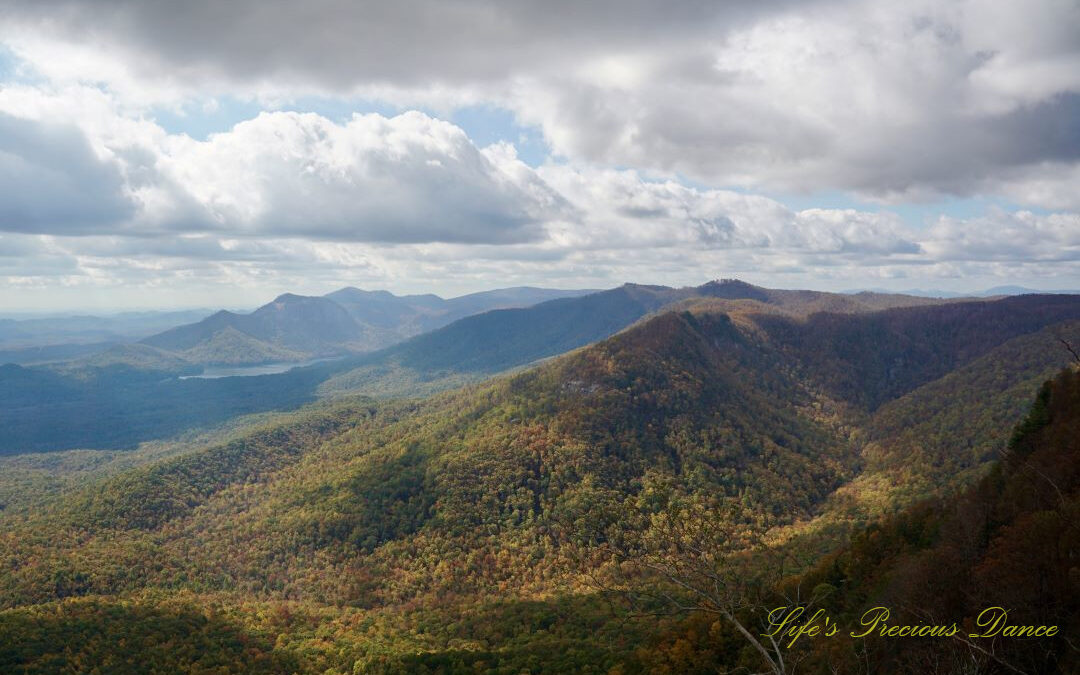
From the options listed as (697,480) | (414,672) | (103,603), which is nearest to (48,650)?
(103,603)

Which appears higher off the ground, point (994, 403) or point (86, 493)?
point (994, 403)

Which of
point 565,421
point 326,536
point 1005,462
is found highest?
point 1005,462

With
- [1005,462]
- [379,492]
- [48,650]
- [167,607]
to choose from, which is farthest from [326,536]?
[1005,462]

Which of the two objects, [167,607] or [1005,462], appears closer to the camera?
[1005,462]

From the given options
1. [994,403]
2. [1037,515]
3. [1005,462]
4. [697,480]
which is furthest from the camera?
[994,403]

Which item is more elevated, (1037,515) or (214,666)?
(1037,515)

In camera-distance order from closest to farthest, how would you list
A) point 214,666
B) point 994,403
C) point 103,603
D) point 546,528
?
point 214,666, point 103,603, point 546,528, point 994,403

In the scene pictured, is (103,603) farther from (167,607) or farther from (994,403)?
(994,403)

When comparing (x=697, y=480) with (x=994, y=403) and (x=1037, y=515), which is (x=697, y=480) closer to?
(x=994, y=403)

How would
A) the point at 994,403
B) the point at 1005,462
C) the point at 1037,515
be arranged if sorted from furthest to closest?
1. the point at 994,403
2. the point at 1005,462
3. the point at 1037,515
